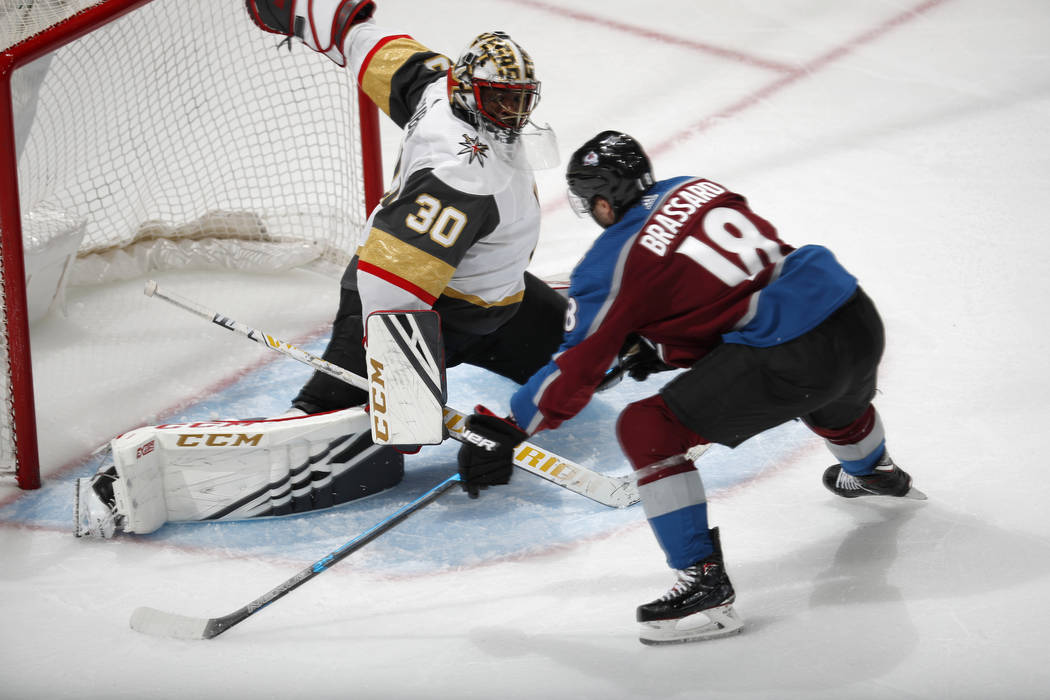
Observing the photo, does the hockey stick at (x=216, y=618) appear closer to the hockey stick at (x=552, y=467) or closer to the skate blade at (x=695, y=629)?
the hockey stick at (x=552, y=467)

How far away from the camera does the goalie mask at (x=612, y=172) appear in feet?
6.37

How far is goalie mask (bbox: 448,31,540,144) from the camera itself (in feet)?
7.34

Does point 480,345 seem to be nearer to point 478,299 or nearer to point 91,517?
point 478,299

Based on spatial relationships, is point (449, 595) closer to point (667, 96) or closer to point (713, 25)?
point (667, 96)

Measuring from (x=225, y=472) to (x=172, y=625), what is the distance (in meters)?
0.39

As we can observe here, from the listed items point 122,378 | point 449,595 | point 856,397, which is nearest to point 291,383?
point 122,378

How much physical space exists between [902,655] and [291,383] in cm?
169

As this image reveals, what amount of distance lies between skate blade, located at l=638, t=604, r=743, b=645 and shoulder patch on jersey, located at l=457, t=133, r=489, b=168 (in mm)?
921

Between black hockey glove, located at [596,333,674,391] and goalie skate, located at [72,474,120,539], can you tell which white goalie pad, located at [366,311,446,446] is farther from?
goalie skate, located at [72,474,120,539]

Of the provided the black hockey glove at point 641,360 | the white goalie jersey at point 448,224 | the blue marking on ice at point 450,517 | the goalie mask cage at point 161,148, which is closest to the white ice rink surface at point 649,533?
the blue marking on ice at point 450,517

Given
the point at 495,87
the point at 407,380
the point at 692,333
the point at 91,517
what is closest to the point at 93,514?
the point at 91,517

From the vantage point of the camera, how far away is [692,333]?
1.99 metres

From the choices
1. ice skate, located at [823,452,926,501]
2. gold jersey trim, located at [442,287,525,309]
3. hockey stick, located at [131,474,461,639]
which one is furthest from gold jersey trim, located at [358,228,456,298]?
ice skate, located at [823,452,926,501]

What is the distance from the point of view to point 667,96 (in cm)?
437
